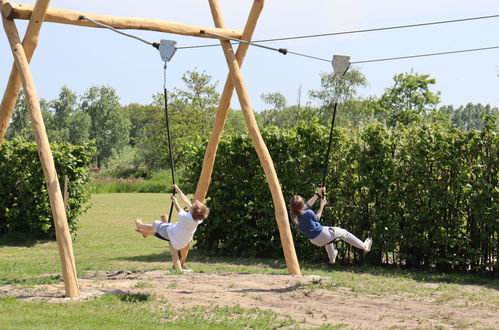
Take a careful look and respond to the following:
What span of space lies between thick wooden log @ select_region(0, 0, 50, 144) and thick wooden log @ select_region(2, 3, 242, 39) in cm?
14

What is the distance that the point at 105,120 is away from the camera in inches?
3150

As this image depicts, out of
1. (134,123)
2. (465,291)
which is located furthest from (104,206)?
(134,123)

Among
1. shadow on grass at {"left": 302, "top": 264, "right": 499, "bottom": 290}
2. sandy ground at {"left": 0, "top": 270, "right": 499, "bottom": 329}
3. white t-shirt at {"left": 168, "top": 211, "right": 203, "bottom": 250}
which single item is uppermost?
white t-shirt at {"left": 168, "top": 211, "right": 203, "bottom": 250}

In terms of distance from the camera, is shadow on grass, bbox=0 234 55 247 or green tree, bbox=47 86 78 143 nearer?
shadow on grass, bbox=0 234 55 247

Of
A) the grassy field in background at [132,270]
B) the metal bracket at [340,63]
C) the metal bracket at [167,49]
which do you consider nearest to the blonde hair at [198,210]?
the grassy field in background at [132,270]

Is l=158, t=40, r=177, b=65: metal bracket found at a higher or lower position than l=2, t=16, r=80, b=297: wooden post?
higher

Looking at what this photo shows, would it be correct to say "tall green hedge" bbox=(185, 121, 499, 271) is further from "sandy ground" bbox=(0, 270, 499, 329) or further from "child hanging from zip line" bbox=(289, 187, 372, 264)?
"child hanging from zip line" bbox=(289, 187, 372, 264)

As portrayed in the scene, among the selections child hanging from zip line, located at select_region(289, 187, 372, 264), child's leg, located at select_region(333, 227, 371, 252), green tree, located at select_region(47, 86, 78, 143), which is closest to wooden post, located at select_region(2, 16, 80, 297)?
child hanging from zip line, located at select_region(289, 187, 372, 264)

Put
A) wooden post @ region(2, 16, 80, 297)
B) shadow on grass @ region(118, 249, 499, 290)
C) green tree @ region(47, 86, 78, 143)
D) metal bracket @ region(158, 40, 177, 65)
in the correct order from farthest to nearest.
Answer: green tree @ region(47, 86, 78, 143)
shadow on grass @ region(118, 249, 499, 290)
metal bracket @ region(158, 40, 177, 65)
wooden post @ region(2, 16, 80, 297)

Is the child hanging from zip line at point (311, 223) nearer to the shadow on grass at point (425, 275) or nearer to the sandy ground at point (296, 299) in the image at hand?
the sandy ground at point (296, 299)

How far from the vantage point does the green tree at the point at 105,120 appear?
3120 inches

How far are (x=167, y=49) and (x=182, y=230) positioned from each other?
2.46m

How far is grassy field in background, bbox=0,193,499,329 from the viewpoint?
700cm

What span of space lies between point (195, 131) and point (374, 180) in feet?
117
